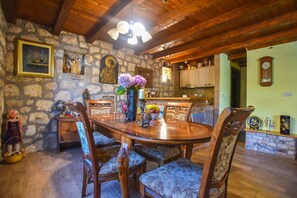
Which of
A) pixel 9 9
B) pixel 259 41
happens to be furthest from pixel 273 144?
pixel 9 9

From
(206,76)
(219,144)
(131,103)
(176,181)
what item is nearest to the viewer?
(219,144)

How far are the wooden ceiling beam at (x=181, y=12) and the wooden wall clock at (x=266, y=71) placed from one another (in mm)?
2258

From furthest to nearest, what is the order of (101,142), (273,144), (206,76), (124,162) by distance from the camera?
(206,76) → (273,144) → (101,142) → (124,162)

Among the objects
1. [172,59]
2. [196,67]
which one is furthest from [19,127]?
[196,67]

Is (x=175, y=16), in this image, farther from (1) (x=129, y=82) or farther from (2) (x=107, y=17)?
(1) (x=129, y=82)

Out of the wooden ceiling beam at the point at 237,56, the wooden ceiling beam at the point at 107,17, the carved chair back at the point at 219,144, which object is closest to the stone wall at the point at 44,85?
the wooden ceiling beam at the point at 107,17

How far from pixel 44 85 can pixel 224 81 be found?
4.65m

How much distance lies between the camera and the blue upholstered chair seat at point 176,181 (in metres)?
0.92

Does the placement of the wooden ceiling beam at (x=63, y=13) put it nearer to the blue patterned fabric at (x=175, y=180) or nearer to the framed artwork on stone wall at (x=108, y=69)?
the framed artwork on stone wall at (x=108, y=69)

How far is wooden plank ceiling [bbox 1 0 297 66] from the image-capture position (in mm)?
2127

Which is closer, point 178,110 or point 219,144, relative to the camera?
point 219,144

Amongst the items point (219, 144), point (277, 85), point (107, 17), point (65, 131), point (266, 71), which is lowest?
point (65, 131)

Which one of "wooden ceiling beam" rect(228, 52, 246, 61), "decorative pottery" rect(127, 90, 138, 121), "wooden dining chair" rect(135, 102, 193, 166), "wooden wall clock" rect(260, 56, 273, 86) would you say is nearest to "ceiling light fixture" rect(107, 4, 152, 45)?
"decorative pottery" rect(127, 90, 138, 121)

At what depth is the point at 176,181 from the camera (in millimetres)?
1001
